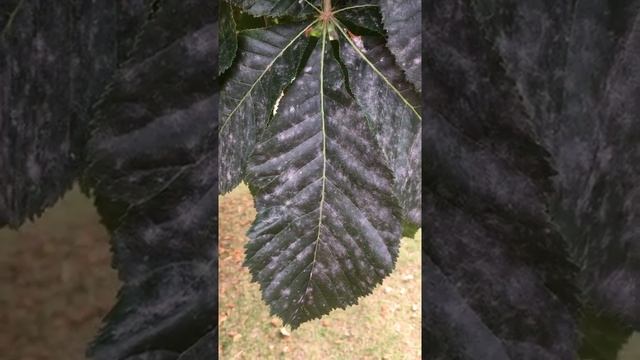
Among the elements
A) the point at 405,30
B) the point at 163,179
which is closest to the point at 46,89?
the point at 163,179

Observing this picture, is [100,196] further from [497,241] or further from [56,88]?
[497,241]

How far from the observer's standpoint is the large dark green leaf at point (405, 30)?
31 centimetres

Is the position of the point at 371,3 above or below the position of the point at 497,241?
above

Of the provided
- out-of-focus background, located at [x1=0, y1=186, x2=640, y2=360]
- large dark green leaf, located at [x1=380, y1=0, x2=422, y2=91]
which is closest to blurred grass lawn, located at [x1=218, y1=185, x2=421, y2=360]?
out-of-focus background, located at [x1=0, y1=186, x2=640, y2=360]

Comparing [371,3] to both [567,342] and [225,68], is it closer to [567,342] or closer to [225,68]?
[225,68]

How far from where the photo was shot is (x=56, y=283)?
12.2 inches

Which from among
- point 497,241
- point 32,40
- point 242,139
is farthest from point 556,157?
point 32,40

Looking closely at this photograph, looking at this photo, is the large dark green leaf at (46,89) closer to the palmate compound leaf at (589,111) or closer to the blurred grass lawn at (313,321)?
the blurred grass lawn at (313,321)

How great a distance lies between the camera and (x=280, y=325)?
0.36 meters

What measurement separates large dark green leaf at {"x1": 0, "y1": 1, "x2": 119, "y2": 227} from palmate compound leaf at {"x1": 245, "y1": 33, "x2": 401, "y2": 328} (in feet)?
0.31

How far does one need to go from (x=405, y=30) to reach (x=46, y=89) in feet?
0.59

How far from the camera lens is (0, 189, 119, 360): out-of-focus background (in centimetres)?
30

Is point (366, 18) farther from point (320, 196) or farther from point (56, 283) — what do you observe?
point (56, 283)

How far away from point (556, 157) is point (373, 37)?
0.39 ft
